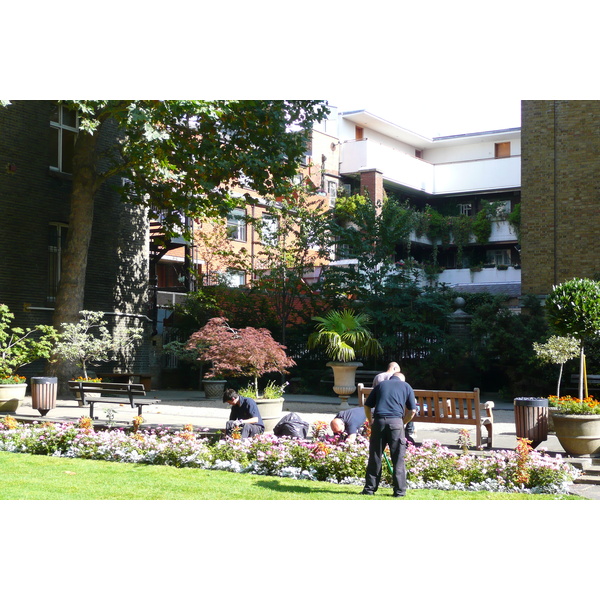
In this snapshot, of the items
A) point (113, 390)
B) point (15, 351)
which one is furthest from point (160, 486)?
point (15, 351)

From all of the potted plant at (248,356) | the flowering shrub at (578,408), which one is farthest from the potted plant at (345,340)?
the flowering shrub at (578,408)

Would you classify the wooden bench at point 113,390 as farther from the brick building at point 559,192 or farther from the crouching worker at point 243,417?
the brick building at point 559,192

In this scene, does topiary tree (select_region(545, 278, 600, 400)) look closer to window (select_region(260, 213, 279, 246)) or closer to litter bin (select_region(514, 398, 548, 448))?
litter bin (select_region(514, 398, 548, 448))

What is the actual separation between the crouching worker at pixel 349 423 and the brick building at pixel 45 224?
44.8ft

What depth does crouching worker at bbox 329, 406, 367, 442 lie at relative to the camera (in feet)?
33.2

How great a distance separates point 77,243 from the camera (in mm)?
20609

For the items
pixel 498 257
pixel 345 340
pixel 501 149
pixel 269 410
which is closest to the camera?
pixel 269 410

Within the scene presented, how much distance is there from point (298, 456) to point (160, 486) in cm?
186

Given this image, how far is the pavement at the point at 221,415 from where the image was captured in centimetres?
1134

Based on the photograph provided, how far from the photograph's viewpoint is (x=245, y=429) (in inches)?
437

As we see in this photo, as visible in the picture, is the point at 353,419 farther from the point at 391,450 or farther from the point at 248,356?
the point at 248,356

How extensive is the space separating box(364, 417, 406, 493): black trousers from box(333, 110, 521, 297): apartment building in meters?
29.6

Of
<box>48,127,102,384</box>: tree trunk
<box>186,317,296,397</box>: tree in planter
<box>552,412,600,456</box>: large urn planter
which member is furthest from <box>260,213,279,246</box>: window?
<box>552,412,600,456</box>: large urn planter
